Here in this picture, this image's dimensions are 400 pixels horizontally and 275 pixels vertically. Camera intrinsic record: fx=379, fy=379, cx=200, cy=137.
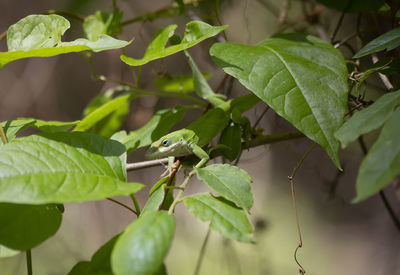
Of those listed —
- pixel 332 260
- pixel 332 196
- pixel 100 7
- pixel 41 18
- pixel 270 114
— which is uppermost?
pixel 41 18

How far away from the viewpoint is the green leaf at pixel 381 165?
46 cm

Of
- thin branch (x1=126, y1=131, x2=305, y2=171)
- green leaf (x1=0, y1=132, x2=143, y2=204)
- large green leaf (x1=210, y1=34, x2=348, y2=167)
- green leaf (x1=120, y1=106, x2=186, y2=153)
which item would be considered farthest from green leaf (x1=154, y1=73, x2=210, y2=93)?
green leaf (x1=0, y1=132, x2=143, y2=204)

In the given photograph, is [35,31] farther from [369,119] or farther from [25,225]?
[369,119]

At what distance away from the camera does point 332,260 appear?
230 centimetres

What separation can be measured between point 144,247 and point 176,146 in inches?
24.3

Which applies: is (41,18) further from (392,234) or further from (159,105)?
(392,234)

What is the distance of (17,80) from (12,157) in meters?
2.33

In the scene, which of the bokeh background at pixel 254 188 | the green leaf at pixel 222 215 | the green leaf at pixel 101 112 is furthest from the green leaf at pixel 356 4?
the green leaf at pixel 222 215

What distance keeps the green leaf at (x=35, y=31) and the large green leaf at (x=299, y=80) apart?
345mm

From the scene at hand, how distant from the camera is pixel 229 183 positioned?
690 millimetres

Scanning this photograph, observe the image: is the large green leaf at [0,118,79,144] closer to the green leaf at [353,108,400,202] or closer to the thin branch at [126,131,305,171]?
the thin branch at [126,131,305,171]

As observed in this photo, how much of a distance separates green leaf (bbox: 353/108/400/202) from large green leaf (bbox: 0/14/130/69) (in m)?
0.51

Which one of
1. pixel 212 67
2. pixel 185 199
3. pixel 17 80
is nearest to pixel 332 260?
pixel 212 67

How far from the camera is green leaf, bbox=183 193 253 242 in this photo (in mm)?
589
